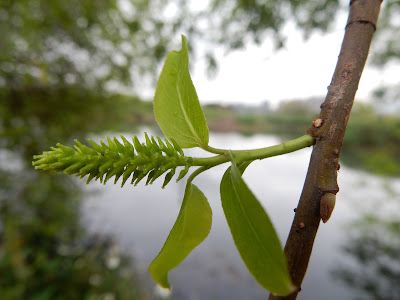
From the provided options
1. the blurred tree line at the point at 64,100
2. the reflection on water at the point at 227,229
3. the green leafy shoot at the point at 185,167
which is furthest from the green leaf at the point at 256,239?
the reflection on water at the point at 227,229

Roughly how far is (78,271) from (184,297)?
146 centimetres

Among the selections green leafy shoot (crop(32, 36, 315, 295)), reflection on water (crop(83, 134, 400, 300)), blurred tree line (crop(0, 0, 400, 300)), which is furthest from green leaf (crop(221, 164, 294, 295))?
reflection on water (crop(83, 134, 400, 300))

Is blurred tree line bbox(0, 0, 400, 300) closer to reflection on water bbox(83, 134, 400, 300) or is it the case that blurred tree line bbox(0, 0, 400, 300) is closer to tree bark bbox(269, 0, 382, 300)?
reflection on water bbox(83, 134, 400, 300)

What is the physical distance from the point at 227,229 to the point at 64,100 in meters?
3.16

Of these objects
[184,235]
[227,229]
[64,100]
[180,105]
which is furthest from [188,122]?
[227,229]

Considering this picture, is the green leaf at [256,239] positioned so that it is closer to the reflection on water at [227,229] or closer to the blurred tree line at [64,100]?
the blurred tree line at [64,100]

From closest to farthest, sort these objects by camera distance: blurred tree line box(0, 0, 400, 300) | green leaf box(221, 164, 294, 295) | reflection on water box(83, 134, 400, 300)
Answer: green leaf box(221, 164, 294, 295) → blurred tree line box(0, 0, 400, 300) → reflection on water box(83, 134, 400, 300)

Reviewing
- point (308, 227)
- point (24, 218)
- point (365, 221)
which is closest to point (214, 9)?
point (308, 227)

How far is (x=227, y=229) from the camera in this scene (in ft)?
13.3

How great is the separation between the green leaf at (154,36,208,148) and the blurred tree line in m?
1.46

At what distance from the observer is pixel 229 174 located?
28 centimetres

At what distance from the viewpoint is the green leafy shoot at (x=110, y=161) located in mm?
257

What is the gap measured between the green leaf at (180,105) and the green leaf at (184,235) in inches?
2.9

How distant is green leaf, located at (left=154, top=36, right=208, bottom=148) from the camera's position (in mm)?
303
